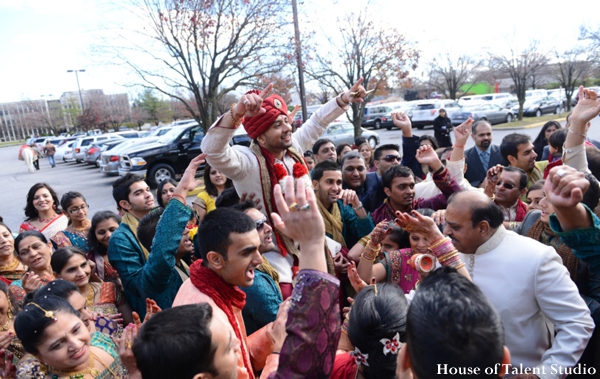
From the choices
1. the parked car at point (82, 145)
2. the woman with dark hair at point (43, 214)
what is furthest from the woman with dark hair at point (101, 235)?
the parked car at point (82, 145)

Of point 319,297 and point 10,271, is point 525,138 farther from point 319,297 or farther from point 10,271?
point 10,271

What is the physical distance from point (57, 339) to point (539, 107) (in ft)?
105

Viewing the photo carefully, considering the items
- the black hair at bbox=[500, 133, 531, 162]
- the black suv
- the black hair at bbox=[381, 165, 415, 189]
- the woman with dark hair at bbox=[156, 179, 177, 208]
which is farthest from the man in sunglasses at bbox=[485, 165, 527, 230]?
the black suv

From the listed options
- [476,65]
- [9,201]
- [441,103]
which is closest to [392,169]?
[9,201]

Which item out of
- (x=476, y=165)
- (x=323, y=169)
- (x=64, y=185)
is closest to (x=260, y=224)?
(x=323, y=169)

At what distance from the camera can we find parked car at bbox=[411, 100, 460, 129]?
25.0 meters

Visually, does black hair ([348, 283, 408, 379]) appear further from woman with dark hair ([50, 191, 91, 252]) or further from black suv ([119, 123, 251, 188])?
black suv ([119, 123, 251, 188])

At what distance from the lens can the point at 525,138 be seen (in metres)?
4.54

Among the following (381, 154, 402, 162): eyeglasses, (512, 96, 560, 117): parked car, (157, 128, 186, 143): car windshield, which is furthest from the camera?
(512, 96, 560, 117): parked car

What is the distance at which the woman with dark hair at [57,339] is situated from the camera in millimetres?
2090

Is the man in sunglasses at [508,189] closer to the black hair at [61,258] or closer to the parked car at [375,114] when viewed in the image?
the black hair at [61,258]

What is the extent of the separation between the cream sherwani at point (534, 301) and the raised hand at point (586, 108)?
144 centimetres

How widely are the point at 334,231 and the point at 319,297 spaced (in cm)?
232

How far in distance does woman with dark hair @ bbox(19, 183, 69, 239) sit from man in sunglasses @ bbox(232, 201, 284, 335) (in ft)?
9.48
